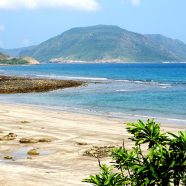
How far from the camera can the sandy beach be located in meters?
16.3

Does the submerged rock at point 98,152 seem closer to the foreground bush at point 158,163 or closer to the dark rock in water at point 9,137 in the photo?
the dark rock in water at point 9,137

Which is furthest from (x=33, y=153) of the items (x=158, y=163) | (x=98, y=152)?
(x=158, y=163)

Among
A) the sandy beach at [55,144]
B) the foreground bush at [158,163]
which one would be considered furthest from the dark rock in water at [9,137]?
the foreground bush at [158,163]

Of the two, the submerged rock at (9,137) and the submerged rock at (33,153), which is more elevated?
the submerged rock at (9,137)

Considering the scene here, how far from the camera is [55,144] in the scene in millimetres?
23750

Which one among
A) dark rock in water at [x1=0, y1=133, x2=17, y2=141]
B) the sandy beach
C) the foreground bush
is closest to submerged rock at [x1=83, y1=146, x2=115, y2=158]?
the sandy beach

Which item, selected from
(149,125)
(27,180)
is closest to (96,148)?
(27,180)

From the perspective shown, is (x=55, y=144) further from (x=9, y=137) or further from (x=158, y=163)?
(x=158, y=163)

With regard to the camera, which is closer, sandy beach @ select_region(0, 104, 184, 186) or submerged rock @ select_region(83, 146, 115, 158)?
sandy beach @ select_region(0, 104, 184, 186)

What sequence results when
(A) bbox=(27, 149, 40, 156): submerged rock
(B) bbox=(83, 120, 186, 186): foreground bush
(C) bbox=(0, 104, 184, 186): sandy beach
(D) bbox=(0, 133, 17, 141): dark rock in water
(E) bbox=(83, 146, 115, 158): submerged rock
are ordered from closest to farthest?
(B) bbox=(83, 120, 186, 186): foreground bush < (C) bbox=(0, 104, 184, 186): sandy beach < (E) bbox=(83, 146, 115, 158): submerged rock < (A) bbox=(27, 149, 40, 156): submerged rock < (D) bbox=(0, 133, 17, 141): dark rock in water

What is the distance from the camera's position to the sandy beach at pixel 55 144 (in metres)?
16.3

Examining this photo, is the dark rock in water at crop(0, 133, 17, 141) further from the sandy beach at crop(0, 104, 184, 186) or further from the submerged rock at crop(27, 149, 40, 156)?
the submerged rock at crop(27, 149, 40, 156)

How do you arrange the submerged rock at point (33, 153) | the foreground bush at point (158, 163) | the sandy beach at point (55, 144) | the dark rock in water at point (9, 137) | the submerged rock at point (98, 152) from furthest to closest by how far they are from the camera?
the dark rock in water at point (9, 137)
the submerged rock at point (33, 153)
the submerged rock at point (98, 152)
the sandy beach at point (55, 144)
the foreground bush at point (158, 163)

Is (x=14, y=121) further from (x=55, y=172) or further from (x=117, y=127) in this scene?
(x=55, y=172)
